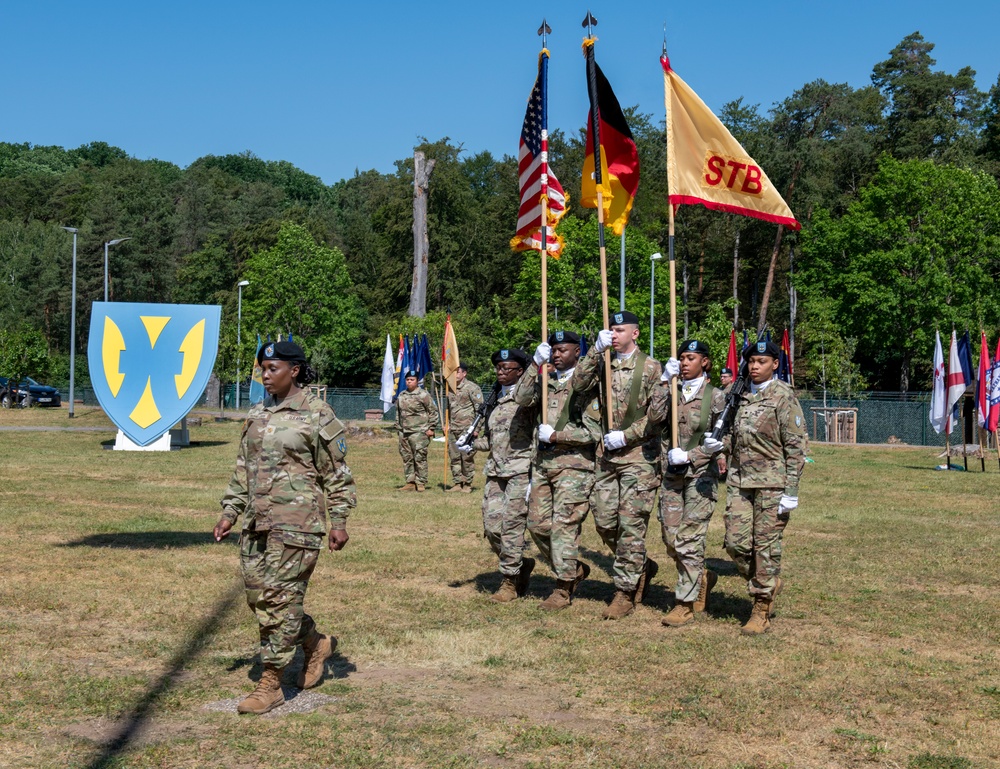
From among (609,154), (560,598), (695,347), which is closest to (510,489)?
(560,598)

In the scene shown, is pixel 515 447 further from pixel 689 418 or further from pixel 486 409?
pixel 689 418

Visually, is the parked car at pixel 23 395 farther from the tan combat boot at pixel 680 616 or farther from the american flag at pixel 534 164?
the tan combat boot at pixel 680 616

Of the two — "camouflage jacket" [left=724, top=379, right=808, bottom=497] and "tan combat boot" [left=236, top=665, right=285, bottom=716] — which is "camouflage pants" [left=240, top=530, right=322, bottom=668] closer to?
"tan combat boot" [left=236, top=665, right=285, bottom=716]

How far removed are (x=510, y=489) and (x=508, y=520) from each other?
13.0 inches

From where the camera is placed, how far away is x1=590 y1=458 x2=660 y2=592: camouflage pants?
9.27 m

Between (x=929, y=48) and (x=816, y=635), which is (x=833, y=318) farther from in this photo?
(x=816, y=635)

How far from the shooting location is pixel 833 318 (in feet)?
185

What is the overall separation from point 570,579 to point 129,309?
1787 cm

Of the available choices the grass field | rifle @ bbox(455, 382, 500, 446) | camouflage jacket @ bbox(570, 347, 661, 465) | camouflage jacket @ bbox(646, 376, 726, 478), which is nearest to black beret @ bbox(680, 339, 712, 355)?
camouflage jacket @ bbox(646, 376, 726, 478)

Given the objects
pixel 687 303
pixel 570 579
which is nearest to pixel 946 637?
pixel 570 579

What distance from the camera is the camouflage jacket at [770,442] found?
29.3 feet

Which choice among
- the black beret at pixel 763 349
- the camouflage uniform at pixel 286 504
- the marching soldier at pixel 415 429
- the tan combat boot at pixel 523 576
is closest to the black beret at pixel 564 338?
the black beret at pixel 763 349

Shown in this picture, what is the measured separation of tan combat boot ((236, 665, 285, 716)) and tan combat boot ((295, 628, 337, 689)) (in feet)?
1.04

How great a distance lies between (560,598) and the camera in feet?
32.0
